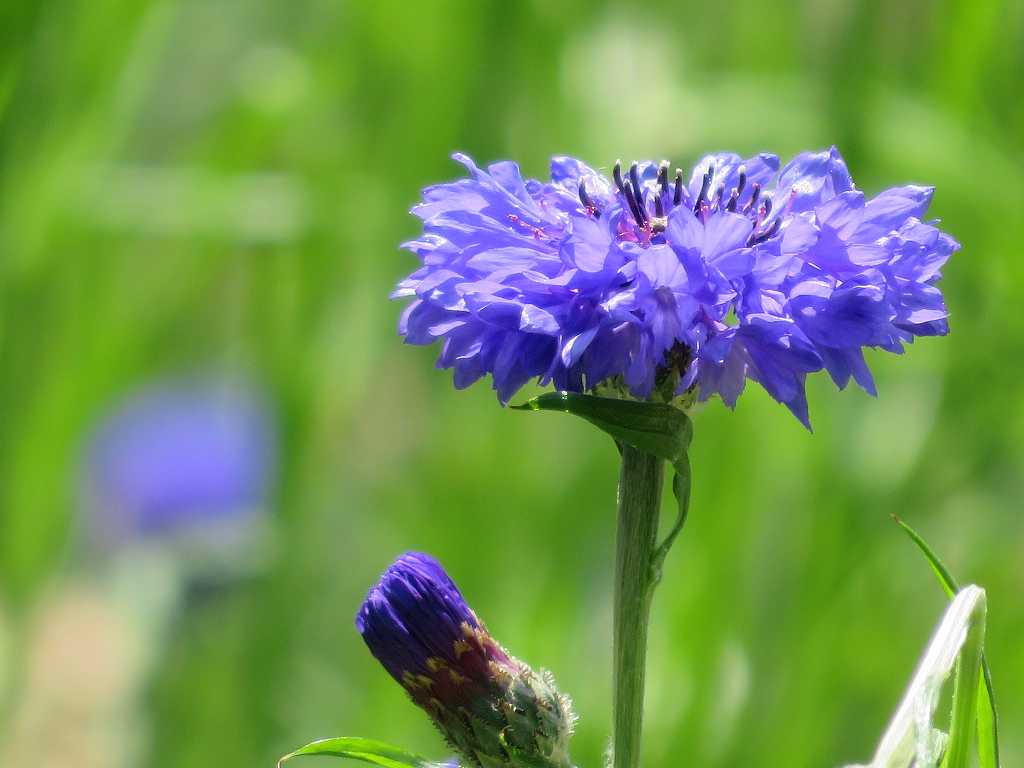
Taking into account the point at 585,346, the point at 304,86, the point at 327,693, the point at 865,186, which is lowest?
the point at 327,693

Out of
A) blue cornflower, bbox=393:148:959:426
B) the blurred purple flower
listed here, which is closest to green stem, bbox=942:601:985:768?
blue cornflower, bbox=393:148:959:426

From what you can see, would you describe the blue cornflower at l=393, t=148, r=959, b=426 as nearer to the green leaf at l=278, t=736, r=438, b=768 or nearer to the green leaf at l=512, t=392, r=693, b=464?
the green leaf at l=512, t=392, r=693, b=464

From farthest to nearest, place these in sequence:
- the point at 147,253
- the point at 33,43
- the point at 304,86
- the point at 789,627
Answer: the point at 147,253
the point at 304,86
the point at 789,627
the point at 33,43

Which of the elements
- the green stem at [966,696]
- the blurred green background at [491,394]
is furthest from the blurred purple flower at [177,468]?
the green stem at [966,696]

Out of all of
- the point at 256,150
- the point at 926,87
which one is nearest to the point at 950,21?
the point at 926,87

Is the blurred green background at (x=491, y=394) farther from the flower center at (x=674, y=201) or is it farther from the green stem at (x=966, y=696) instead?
the green stem at (x=966, y=696)

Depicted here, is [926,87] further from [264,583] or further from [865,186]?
[264,583]

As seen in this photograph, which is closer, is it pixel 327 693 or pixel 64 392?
pixel 64 392
